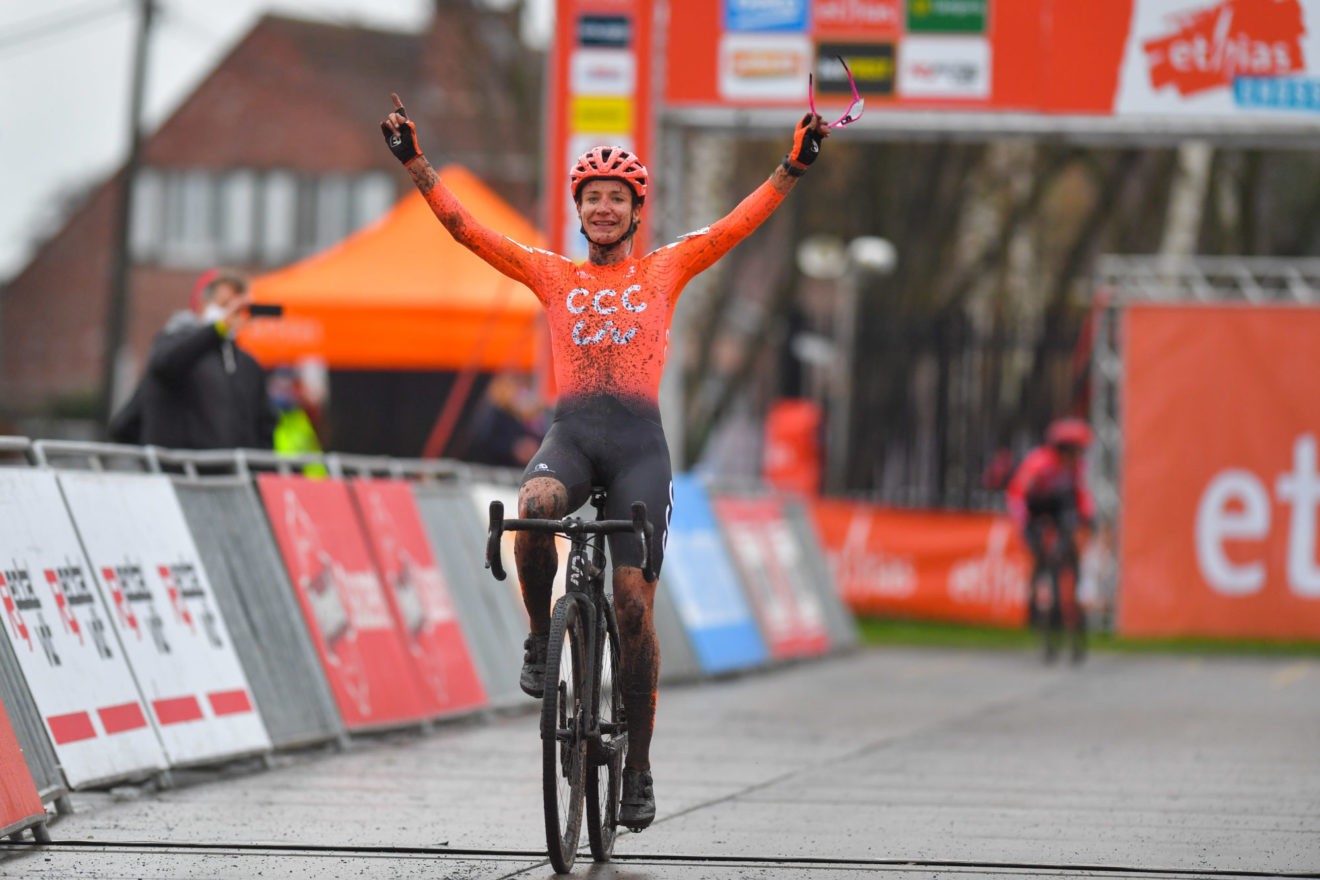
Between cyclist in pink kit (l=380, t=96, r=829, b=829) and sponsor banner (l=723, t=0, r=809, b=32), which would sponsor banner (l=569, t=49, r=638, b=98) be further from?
cyclist in pink kit (l=380, t=96, r=829, b=829)

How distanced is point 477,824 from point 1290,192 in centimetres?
3125

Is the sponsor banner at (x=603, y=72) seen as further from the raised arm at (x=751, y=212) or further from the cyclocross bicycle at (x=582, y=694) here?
the cyclocross bicycle at (x=582, y=694)

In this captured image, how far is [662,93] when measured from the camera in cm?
1723

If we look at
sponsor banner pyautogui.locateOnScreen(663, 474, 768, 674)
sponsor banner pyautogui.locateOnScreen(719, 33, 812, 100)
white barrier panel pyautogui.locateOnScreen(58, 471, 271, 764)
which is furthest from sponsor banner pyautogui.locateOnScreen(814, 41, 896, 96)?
white barrier panel pyautogui.locateOnScreen(58, 471, 271, 764)

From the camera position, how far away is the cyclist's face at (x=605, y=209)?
24.3 feet

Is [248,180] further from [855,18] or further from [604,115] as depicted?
[855,18]

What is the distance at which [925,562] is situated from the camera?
77.0ft

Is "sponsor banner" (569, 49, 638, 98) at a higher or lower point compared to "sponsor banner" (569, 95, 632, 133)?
higher

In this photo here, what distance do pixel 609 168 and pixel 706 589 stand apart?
368 inches

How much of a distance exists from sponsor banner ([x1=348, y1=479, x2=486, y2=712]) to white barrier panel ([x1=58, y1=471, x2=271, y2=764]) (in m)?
1.76

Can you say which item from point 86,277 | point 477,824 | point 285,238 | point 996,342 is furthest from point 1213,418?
point 86,277

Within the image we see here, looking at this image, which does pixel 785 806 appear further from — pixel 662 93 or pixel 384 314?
pixel 384 314

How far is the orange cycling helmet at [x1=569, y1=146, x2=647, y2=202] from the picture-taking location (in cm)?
Result: 736

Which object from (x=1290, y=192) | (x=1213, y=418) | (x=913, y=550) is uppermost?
(x=1290, y=192)
